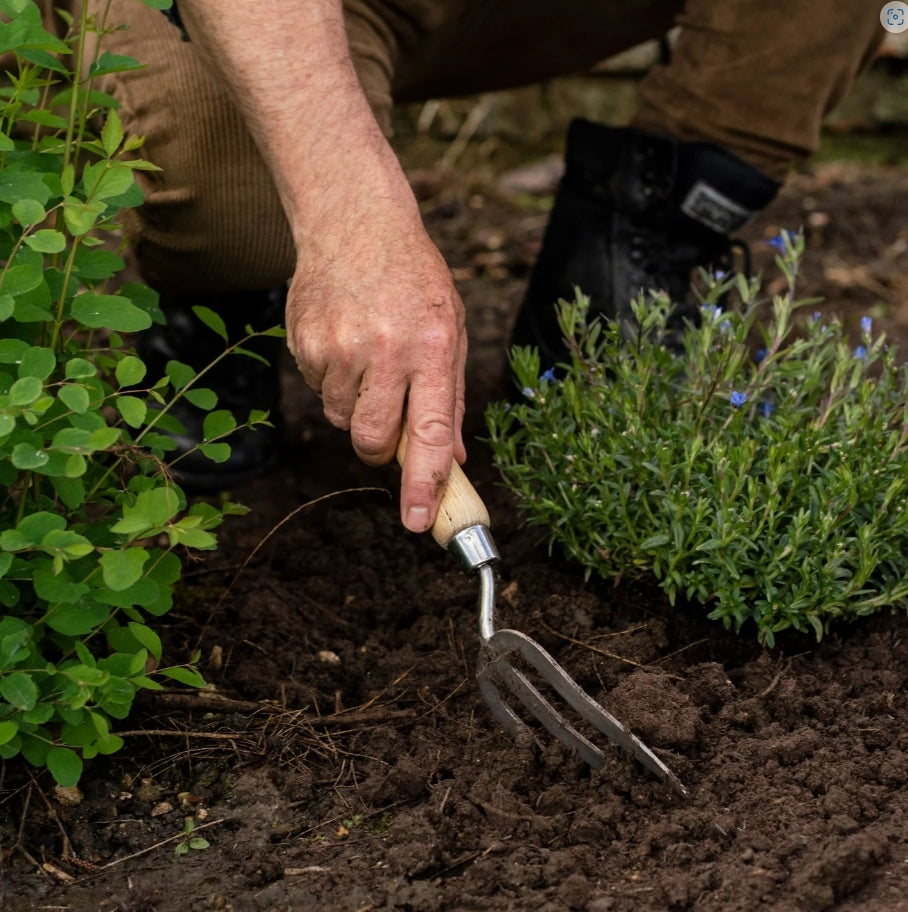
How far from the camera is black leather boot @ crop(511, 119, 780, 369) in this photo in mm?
2789

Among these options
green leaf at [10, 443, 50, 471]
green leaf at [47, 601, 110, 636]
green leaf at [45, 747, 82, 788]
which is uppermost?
green leaf at [10, 443, 50, 471]

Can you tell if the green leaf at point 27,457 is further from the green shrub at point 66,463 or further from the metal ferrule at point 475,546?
the metal ferrule at point 475,546

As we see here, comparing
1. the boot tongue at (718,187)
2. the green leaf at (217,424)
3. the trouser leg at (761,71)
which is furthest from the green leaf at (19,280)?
the trouser leg at (761,71)

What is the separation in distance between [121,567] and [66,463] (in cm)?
16

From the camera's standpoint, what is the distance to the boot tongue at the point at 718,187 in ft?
9.05

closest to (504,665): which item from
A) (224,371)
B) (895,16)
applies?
(224,371)

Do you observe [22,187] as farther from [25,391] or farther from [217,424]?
[217,424]

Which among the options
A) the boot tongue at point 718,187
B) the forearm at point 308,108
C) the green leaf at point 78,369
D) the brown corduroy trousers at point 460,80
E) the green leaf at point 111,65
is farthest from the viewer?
the boot tongue at point 718,187

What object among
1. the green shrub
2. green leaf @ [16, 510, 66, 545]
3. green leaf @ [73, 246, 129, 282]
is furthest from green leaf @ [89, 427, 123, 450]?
green leaf @ [73, 246, 129, 282]

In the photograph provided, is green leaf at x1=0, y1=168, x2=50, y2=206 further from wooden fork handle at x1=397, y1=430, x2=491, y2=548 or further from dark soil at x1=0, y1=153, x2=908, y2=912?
dark soil at x1=0, y1=153, x2=908, y2=912

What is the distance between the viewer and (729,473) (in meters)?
1.96

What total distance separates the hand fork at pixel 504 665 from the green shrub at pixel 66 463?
0.36 m

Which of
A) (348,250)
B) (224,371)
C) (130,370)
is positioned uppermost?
(348,250)

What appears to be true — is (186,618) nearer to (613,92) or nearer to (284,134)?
(284,134)
